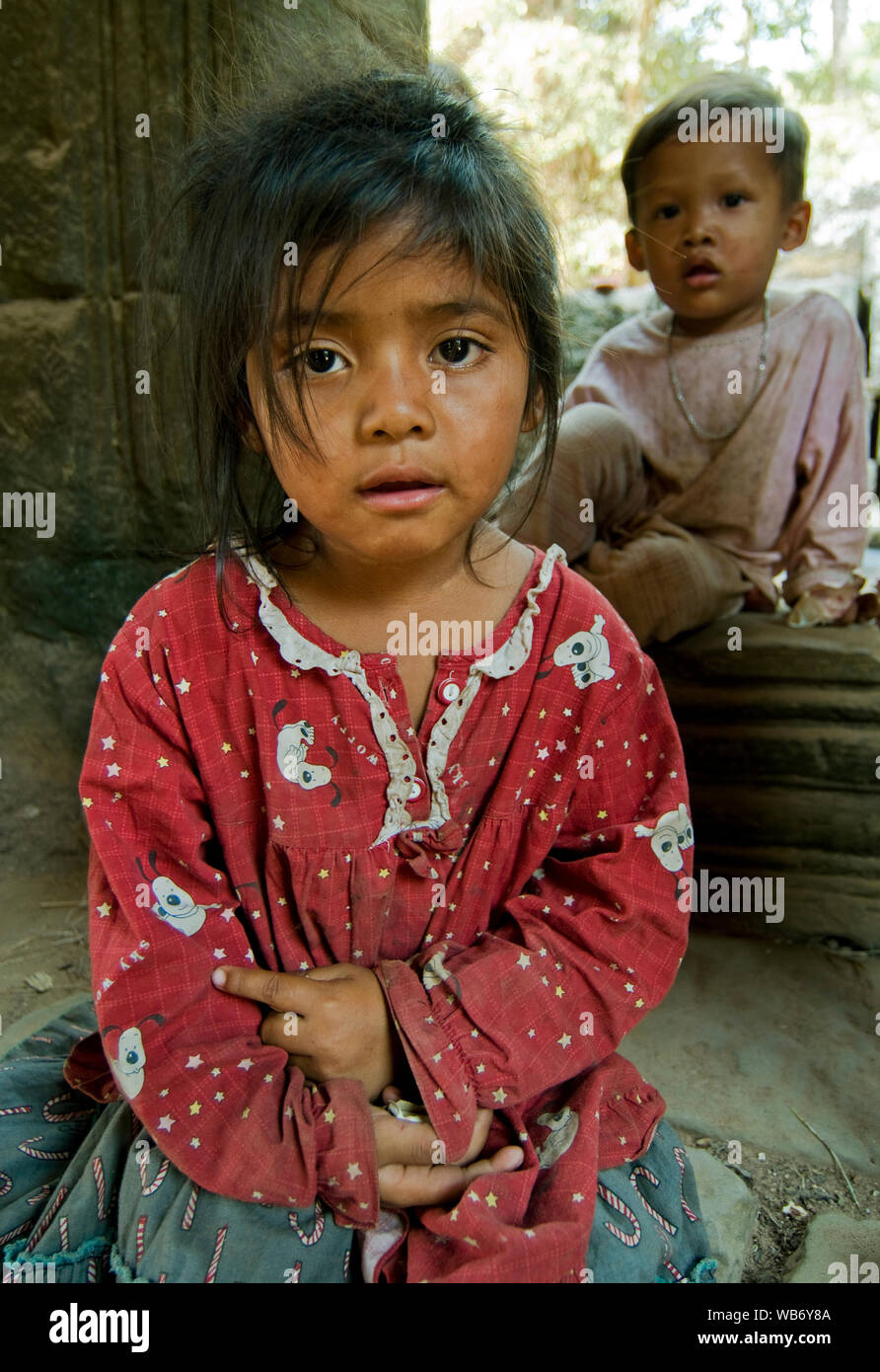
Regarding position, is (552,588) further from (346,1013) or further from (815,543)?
(815,543)

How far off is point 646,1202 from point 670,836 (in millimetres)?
440

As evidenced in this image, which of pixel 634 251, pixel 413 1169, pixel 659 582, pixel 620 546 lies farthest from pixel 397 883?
Result: pixel 634 251

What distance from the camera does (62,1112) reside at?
1447 mm

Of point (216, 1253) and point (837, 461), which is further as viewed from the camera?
point (837, 461)

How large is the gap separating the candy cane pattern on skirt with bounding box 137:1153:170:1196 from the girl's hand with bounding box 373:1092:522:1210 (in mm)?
239

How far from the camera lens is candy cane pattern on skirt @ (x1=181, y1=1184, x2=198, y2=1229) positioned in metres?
1.16

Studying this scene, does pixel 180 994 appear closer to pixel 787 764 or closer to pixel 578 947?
pixel 578 947

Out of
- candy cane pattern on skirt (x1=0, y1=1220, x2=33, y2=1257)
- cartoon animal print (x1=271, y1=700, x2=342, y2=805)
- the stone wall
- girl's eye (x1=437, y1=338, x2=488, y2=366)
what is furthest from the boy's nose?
candy cane pattern on skirt (x1=0, y1=1220, x2=33, y2=1257)

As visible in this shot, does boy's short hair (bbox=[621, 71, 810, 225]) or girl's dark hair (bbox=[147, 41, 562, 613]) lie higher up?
boy's short hair (bbox=[621, 71, 810, 225])

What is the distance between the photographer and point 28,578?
2.27 meters

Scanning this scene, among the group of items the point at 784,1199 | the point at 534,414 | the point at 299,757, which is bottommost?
the point at 784,1199

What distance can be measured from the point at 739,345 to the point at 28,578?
1.68 metres

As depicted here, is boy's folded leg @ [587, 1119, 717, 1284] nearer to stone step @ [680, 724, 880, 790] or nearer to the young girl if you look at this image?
the young girl

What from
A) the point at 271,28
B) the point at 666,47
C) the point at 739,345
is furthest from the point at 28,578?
the point at 666,47
